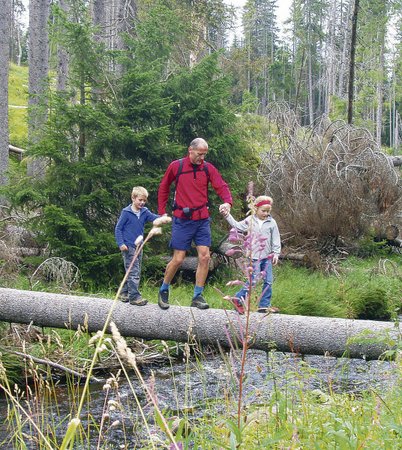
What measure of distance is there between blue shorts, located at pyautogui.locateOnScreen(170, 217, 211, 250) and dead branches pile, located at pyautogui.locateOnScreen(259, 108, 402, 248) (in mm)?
6958

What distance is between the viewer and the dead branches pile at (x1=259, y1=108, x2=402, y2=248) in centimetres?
1393

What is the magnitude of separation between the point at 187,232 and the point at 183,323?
102 cm

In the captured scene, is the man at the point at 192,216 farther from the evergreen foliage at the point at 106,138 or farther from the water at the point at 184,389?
the evergreen foliage at the point at 106,138

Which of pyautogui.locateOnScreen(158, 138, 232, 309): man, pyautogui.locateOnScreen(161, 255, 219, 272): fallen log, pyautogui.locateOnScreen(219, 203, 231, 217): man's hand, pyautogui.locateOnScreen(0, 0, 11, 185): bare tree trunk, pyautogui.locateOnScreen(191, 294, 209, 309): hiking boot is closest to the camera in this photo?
pyautogui.locateOnScreen(219, 203, 231, 217): man's hand

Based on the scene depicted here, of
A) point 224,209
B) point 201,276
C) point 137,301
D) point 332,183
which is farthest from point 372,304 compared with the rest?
point 137,301

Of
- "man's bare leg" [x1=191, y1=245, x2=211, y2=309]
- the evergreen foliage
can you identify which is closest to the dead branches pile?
the evergreen foliage

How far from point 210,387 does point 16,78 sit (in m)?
46.6

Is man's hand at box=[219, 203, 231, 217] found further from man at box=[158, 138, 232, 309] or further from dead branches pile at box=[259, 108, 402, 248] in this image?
dead branches pile at box=[259, 108, 402, 248]

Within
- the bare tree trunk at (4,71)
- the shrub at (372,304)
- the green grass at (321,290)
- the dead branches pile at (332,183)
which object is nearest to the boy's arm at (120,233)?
the green grass at (321,290)

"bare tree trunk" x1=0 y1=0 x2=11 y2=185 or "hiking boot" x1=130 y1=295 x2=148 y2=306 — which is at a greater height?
"bare tree trunk" x1=0 y1=0 x2=11 y2=185

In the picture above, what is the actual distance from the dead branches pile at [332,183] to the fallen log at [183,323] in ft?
24.3

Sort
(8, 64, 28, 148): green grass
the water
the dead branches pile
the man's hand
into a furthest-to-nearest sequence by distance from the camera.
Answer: (8, 64, 28, 148): green grass → the dead branches pile → the man's hand → the water

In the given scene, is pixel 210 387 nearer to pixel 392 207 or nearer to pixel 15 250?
pixel 15 250

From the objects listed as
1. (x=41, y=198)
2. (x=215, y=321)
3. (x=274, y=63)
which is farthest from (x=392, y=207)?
(x=274, y=63)
